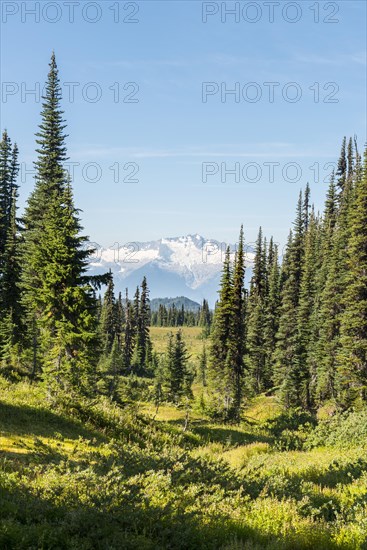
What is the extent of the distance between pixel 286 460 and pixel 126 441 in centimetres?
568

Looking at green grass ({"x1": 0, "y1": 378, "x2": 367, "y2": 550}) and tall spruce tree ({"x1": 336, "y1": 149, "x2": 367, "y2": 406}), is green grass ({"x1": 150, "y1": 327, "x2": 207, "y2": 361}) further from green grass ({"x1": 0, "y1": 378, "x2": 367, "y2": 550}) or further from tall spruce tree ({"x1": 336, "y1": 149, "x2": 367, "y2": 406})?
green grass ({"x1": 0, "y1": 378, "x2": 367, "y2": 550})

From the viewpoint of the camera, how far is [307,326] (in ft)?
185

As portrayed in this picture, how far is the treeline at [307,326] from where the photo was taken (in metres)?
33.6

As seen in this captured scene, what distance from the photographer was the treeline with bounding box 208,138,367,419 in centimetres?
3356

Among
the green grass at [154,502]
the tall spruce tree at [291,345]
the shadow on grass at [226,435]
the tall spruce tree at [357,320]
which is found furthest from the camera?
the tall spruce tree at [291,345]

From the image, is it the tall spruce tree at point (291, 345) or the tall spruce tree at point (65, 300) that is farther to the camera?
the tall spruce tree at point (291, 345)

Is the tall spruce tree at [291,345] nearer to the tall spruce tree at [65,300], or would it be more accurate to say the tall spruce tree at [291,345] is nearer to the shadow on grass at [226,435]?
the shadow on grass at [226,435]

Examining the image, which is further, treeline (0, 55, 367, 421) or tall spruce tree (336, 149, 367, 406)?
tall spruce tree (336, 149, 367, 406)

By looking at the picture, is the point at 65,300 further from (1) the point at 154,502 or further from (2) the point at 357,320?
(2) the point at 357,320

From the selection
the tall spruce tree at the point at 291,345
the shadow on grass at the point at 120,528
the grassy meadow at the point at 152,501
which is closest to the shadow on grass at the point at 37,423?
the grassy meadow at the point at 152,501

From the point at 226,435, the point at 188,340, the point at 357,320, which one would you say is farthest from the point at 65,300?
the point at 188,340

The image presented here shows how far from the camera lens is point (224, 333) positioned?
134 ft

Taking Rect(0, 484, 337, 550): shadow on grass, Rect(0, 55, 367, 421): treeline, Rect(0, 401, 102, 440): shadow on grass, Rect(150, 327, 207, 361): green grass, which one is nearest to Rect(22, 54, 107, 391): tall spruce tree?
Rect(0, 55, 367, 421): treeline

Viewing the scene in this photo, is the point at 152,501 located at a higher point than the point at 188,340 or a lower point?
higher
